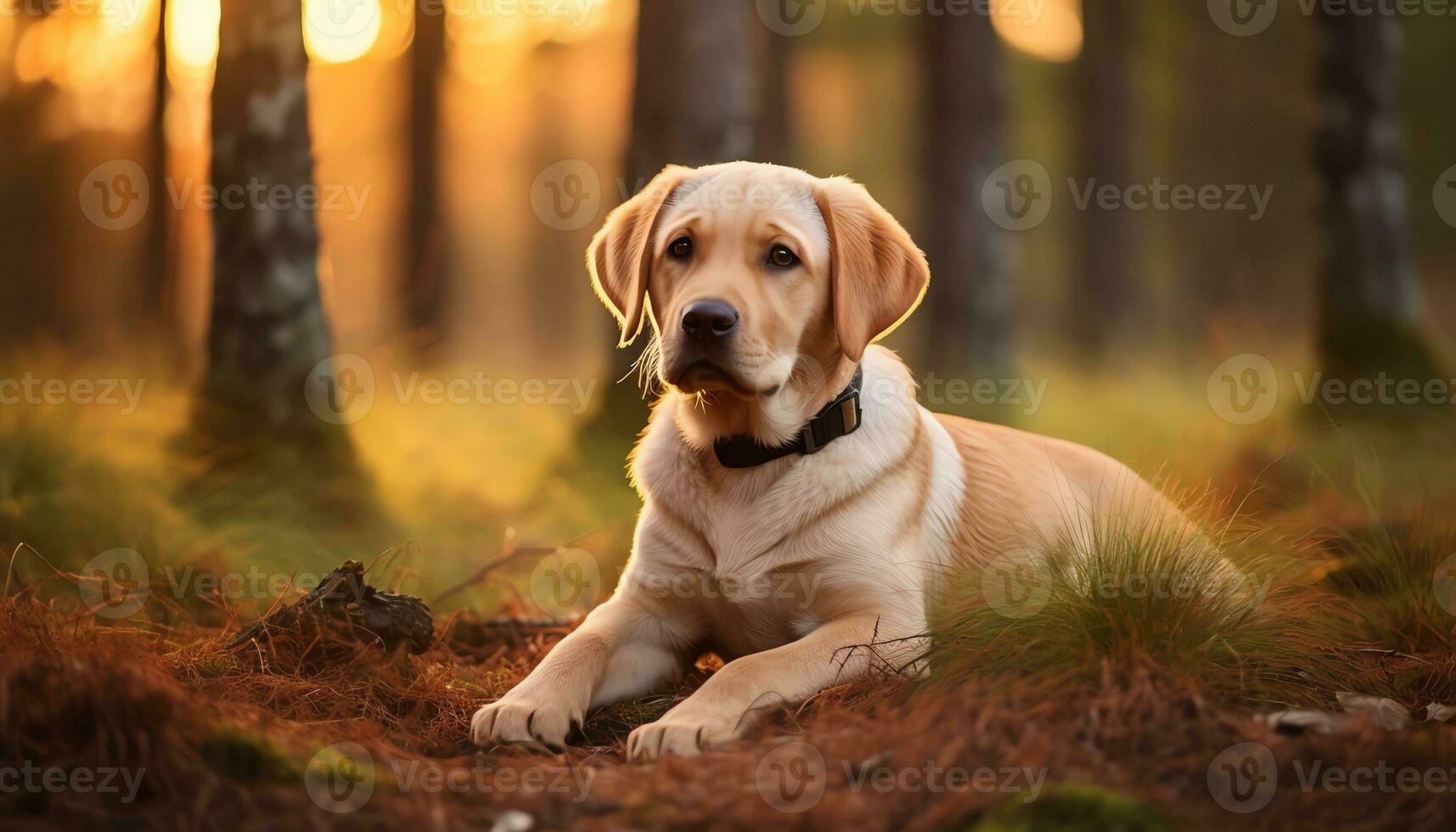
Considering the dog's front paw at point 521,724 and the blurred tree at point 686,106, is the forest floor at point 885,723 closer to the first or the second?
the dog's front paw at point 521,724

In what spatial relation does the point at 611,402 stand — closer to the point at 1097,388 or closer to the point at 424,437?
the point at 424,437

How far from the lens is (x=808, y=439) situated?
3961 millimetres

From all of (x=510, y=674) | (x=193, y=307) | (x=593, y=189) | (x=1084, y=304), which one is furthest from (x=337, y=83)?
(x=510, y=674)

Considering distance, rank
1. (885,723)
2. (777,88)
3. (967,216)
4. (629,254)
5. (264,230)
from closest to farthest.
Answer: (885,723) → (629,254) → (264,230) → (967,216) → (777,88)

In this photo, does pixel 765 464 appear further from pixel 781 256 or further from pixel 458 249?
pixel 458 249

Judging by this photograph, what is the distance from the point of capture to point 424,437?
7.91 meters

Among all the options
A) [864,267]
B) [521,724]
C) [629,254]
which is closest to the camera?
[521,724]

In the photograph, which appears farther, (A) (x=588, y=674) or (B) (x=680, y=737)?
(A) (x=588, y=674)

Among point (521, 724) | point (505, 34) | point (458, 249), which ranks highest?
point (505, 34)

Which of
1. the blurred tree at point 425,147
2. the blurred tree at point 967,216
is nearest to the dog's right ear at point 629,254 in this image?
the blurred tree at point 967,216

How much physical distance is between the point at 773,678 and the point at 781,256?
1.40m

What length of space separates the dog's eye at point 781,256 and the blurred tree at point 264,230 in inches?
130

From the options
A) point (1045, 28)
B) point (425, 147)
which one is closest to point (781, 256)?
point (425, 147)

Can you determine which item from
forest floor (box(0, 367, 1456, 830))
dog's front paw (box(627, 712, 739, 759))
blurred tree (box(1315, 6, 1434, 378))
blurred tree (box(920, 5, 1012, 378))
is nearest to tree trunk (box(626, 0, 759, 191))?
blurred tree (box(920, 5, 1012, 378))
